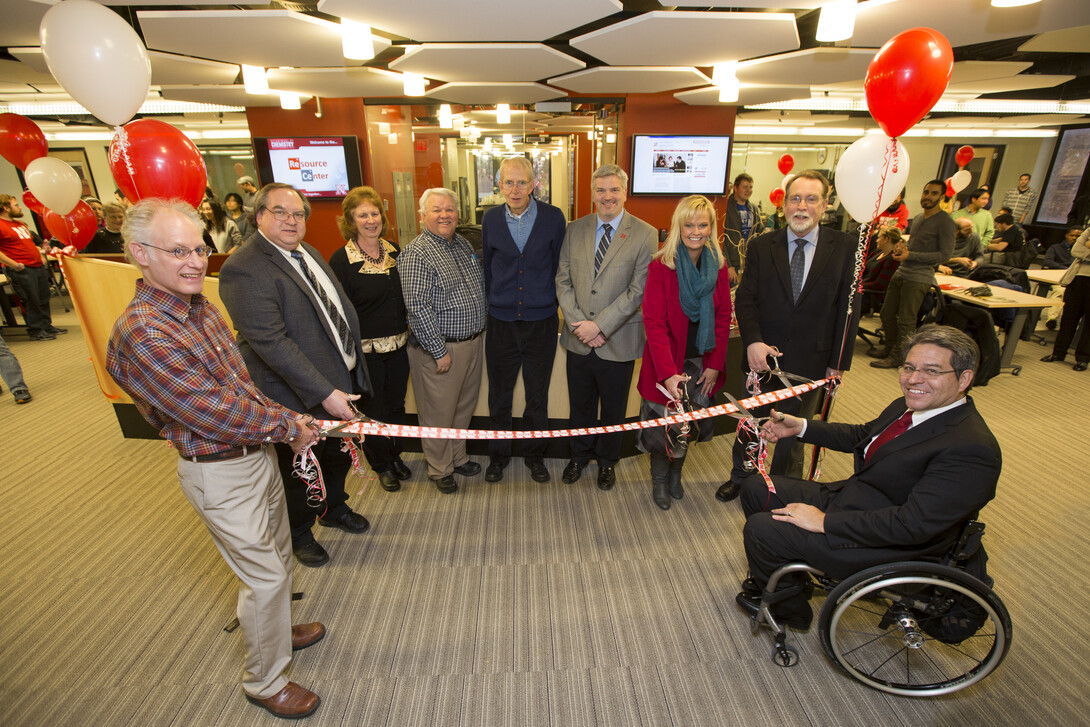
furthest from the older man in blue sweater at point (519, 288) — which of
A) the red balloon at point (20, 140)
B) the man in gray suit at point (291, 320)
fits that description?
the red balloon at point (20, 140)

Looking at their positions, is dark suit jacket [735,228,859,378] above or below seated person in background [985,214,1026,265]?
above

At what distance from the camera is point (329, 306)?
223 cm

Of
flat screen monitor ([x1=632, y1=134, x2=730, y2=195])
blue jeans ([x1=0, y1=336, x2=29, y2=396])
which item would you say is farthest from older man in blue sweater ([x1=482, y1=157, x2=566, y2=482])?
blue jeans ([x1=0, y1=336, x2=29, y2=396])

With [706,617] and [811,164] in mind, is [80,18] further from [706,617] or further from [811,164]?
[811,164]

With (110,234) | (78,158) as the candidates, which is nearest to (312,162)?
(110,234)

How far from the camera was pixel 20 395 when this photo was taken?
4594 mm

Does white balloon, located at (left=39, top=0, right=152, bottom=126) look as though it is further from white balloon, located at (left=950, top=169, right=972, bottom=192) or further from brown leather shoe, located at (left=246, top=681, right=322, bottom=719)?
white balloon, located at (left=950, top=169, right=972, bottom=192)

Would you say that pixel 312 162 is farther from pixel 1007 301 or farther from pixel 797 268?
pixel 1007 301

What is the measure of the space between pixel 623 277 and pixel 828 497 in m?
1.43

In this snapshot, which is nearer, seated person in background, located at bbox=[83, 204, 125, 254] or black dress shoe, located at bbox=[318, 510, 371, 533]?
black dress shoe, located at bbox=[318, 510, 371, 533]

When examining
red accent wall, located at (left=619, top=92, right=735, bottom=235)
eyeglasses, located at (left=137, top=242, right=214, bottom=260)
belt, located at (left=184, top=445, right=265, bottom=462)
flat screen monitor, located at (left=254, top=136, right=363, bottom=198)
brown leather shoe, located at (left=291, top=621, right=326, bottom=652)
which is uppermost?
red accent wall, located at (left=619, top=92, right=735, bottom=235)

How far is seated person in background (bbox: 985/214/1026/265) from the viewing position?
25.9 feet

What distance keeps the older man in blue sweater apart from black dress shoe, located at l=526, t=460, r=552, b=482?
1.19ft

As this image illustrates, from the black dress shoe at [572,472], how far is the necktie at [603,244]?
4.08 feet
